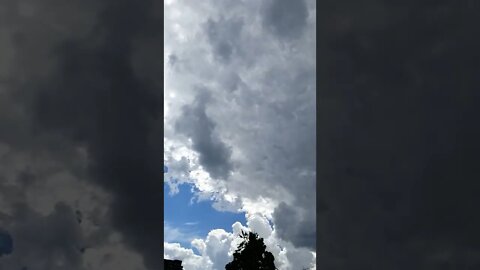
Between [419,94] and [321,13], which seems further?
[321,13]

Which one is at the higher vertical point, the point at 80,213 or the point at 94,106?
the point at 94,106

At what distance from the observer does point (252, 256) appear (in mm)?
22812

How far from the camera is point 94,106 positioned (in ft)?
36.3

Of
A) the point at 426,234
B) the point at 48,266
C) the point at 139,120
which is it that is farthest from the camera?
the point at 139,120

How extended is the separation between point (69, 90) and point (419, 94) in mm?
6352

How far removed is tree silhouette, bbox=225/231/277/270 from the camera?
2267 centimetres

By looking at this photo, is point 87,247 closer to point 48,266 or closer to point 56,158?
point 48,266

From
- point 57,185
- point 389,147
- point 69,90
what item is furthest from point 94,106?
point 389,147

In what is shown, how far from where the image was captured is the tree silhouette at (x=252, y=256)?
22.7 metres

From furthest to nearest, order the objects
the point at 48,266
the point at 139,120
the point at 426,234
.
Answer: the point at 139,120
the point at 48,266
the point at 426,234

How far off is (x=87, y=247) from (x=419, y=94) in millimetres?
6557

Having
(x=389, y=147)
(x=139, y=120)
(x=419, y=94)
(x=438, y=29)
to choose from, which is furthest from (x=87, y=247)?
(x=438, y=29)

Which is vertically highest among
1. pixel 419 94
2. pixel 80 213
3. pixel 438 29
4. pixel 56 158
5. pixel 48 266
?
pixel 438 29

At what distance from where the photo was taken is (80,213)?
10.8 m
